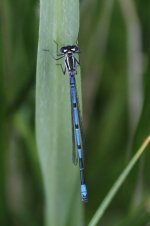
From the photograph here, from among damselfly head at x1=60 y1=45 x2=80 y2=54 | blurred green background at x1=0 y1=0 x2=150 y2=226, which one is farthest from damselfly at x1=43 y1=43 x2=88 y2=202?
blurred green background at x1=0 y1=0 x2=150 y2=226

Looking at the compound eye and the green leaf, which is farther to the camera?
the compound eye

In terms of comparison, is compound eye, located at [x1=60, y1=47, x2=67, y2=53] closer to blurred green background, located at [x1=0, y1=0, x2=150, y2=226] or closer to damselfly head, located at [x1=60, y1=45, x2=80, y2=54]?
damselfly head, located at [x1=60, y1=45, x2=80, y2=54]

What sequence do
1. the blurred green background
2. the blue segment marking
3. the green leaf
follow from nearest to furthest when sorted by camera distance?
the green leaf, the blue segment marking, the blurred green background

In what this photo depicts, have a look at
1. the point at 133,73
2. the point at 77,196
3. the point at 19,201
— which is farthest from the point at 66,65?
the point at 19,201

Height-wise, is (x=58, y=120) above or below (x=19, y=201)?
above

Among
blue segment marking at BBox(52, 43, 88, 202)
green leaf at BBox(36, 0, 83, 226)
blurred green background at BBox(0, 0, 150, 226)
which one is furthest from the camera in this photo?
blurred green background at BBox(0, 0, 150, 226)

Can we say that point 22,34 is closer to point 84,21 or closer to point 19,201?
point 84,21
